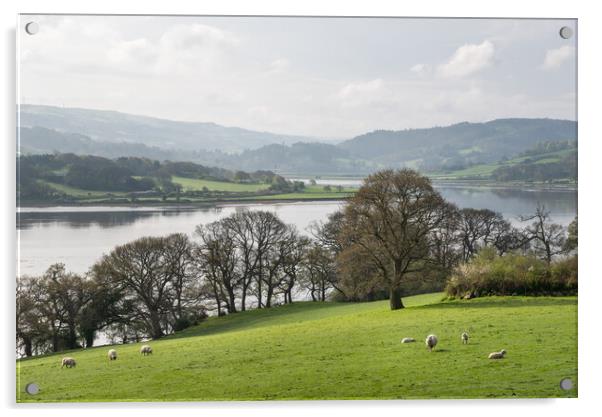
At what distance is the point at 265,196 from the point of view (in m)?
12.2

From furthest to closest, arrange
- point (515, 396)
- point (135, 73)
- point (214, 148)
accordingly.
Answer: point (214, 148)
point (135, 73)
point (515, 396)

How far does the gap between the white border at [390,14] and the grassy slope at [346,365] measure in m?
0.15

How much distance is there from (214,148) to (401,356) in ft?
14.0

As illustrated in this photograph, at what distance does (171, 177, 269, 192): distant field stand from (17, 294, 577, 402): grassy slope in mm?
2326

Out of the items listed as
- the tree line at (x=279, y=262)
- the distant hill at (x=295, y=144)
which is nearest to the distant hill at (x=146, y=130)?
the distant hill at (x=295, y=144)

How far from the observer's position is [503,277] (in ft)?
41.5

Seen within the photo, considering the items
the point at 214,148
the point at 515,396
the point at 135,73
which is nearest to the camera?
the point at 515,396

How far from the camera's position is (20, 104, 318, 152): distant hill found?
10.6 meters

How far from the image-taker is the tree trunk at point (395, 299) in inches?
516

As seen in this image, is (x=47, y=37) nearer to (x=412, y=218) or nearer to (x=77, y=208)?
(x=77, y=208)

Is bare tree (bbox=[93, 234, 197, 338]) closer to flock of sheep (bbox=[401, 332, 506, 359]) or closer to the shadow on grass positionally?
flock of sheep (bbox=[401, 332, 506, 359])

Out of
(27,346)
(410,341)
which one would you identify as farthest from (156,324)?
(410,341)
